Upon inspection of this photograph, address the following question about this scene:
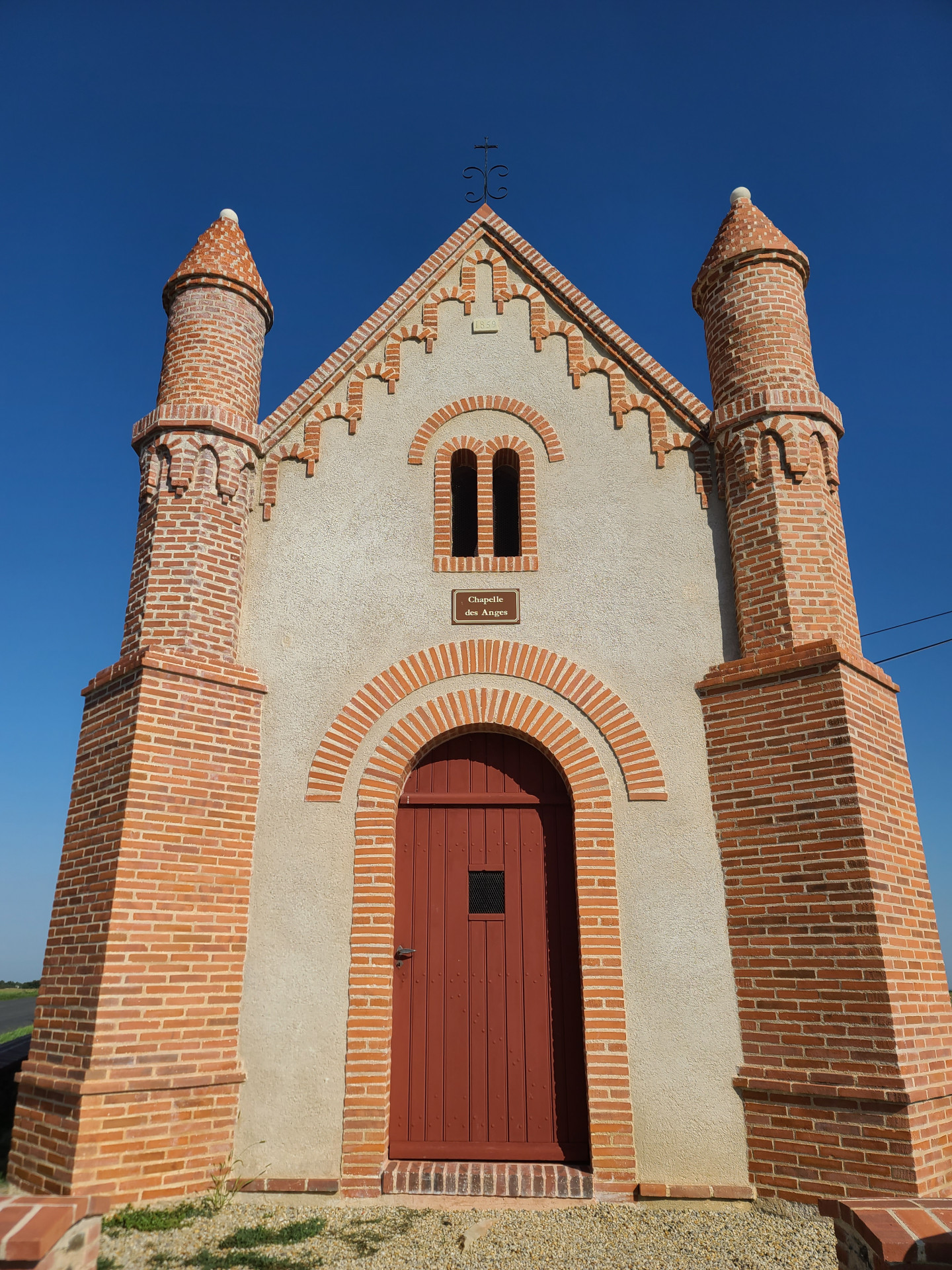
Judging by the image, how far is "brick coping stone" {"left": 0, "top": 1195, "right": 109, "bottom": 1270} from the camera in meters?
2.73

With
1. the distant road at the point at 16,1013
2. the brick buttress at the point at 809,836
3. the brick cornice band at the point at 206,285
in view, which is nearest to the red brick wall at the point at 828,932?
the brick buttress at the point at 809,836

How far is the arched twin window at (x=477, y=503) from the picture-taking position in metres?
8.34

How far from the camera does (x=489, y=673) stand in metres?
7.25

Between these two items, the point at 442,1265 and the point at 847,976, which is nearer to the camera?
the point at 442,1265

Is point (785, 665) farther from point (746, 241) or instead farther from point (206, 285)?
point (206, 285)

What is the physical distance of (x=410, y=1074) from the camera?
6.45 metres

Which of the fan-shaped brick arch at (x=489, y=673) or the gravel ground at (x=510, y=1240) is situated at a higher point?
the fan-shaped brick arch at (x=489, y=673)

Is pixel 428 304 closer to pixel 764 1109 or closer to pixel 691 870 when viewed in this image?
pixel 691 870

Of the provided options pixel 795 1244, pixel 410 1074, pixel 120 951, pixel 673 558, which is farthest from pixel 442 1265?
pixel 673 558

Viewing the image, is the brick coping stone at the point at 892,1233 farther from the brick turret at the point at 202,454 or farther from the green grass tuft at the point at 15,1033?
the green grass tuft at the point at 15,1033

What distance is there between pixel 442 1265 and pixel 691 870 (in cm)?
310

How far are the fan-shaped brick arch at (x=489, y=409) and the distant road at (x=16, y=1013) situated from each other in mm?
12647

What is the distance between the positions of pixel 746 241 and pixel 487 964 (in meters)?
7.06

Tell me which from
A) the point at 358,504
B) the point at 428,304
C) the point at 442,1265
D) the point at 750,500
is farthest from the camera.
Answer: the point at 428,304
